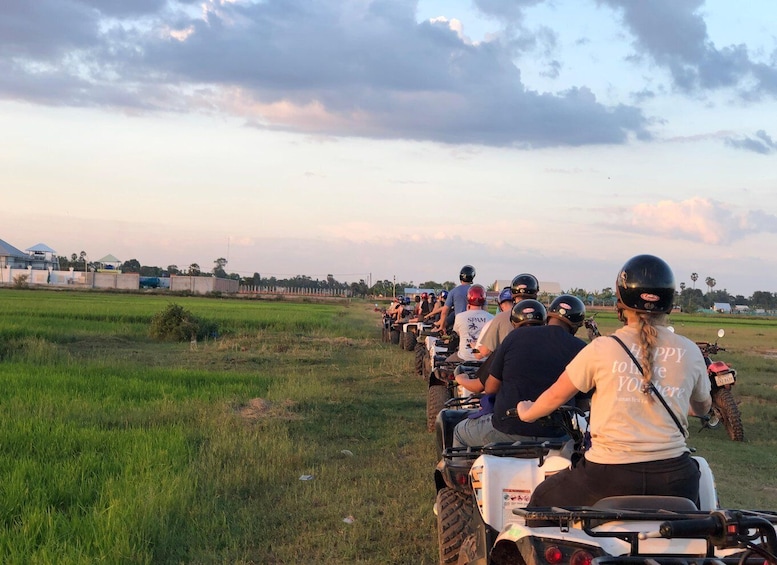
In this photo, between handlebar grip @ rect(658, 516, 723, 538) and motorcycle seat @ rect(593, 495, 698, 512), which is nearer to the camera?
handlebar grip @ rect(658, 516, 723, 538)

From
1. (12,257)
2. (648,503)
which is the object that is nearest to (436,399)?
(648,503)

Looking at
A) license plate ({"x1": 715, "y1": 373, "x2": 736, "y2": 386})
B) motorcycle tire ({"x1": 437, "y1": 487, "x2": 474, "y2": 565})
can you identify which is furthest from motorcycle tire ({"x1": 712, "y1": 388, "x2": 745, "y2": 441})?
motorcycle tire ({"x1": 437, "y1": 487, "x2": 474, "y2": 565})

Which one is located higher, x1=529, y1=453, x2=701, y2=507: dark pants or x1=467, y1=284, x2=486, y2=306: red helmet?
x1=467, y1=284, x2=486, y2=306: red helmet

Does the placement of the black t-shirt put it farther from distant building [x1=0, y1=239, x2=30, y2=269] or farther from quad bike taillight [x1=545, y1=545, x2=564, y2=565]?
distant building [x1=0, y1=239, x2=30, y2=269]

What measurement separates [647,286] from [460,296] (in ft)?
33.4

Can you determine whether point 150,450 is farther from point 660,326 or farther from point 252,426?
point 660,326

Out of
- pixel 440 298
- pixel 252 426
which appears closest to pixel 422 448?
pixel 252 426

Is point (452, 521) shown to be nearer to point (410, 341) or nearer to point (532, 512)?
point (532, 512)

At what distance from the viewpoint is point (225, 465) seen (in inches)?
295

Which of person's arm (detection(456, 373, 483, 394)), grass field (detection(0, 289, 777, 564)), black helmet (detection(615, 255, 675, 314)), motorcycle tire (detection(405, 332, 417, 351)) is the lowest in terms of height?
grass field (detection(0, 289, 777, 564))

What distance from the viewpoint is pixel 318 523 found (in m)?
5.99

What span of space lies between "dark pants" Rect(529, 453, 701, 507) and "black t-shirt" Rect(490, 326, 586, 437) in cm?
139

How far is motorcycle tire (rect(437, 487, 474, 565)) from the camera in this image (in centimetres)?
455

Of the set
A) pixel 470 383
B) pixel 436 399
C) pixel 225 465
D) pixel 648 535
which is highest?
pixel 470 383
